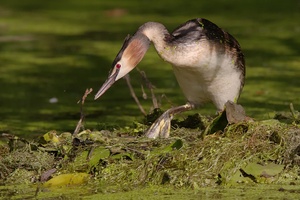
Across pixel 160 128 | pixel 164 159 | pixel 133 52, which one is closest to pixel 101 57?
pixel 160 128

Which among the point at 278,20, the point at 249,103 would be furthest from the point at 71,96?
the point at 278,20

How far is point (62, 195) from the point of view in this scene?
630cm

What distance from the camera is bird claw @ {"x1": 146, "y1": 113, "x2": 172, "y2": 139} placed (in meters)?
7.32

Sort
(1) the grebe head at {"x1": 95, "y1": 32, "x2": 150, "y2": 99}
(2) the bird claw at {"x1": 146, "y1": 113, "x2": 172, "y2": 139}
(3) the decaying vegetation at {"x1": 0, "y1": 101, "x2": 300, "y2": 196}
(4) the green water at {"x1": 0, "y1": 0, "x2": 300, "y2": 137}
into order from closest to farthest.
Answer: (3) the decaying vegetation at {"x1": 0, "y1": 101, "x2": 300, "y2": 196}, (1) the grebe head at {"x1": 95, "y1": 32, "x2": 150, "y2": 99}, (2) the bird claw at {"x1": 146, "y1": 113, "x2": 172, "y2": 139}, (4) the green water at {"x1": 0, "y1": 0, "x2": 300, "y2": 137}

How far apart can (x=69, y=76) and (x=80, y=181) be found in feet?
13.9

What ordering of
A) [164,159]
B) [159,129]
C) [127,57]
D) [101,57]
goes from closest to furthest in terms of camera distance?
[164,159] < [127,57] < [159,129] < [101,57]

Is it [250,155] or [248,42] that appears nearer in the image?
[250,155]

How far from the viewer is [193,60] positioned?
7098 millimetres

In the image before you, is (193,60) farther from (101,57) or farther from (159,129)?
(101,57)

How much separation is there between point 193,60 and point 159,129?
575 millimetres

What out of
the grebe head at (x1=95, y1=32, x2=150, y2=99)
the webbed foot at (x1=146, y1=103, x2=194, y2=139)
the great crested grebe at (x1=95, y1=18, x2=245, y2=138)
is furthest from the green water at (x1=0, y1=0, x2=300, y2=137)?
the grebe head at (x1=95, y1=32, x2=150, y2=99)

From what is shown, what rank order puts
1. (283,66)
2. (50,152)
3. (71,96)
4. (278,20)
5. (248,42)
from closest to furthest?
(50,152)
(71,96)
(283,66)
(248,42)
(278,20)

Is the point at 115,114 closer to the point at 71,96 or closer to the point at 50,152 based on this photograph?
the point at 71,96

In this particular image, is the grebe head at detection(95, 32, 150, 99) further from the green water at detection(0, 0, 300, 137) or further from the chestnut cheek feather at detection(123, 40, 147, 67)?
the green water at detection(0, 0, 300, 137)
